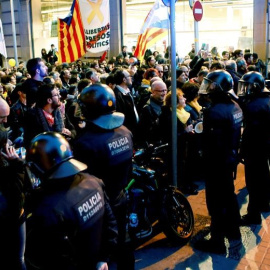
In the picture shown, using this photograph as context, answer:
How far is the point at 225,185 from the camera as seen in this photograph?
4629 mm

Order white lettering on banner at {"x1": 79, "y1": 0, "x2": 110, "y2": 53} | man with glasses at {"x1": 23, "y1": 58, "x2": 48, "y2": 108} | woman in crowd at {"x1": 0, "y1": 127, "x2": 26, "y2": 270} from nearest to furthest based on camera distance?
woman in crowd at {"x1": 0, "y1": 127, "x2": 26, "y2": 270}
man with glasses at {"x1": 23, "y1": 58, "x2": 48, "y2": 108}
white lettering on banner at {"x1": 79, "y1": 0, "x2": 110, "y2": 53}

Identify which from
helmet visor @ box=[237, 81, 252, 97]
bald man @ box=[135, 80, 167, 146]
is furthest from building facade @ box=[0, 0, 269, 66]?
helmet visor @ box=[237, 81, 252, 97]

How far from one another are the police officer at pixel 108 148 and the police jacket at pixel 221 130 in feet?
4.19

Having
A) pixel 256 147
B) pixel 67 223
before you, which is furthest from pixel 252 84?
pixel 67 223

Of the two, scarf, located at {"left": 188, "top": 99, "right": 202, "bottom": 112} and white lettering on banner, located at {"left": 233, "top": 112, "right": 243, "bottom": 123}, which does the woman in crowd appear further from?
scarf, located at {"left": 188, "top": 99, "right": 202, "bottom": 112}

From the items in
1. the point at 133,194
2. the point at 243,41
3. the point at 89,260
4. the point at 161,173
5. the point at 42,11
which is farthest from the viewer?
the point at 42,11

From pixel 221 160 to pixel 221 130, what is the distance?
14.5 inches

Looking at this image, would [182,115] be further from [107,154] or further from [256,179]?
[107,154]

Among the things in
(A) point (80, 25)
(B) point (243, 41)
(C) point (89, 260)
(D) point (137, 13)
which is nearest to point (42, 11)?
(D) point (137, 13)

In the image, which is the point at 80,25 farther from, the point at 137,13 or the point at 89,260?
the point at 137,13

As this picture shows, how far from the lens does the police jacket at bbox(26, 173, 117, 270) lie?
87.7 inches

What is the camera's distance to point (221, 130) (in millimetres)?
4434

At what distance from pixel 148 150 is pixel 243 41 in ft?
51.0

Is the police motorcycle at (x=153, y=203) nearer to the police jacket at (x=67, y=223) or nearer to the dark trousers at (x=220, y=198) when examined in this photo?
the dark trousers at (x=220, y=198)
